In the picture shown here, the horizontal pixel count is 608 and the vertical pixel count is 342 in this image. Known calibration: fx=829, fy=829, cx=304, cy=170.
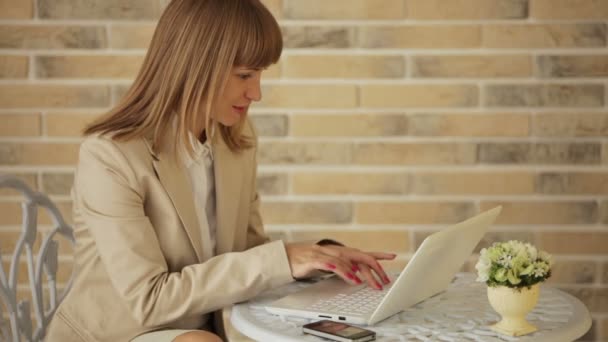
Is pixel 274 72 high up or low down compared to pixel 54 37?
down

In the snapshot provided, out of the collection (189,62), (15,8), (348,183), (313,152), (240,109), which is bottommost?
(348,183)

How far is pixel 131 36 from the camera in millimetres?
2689

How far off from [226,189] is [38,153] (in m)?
1.08

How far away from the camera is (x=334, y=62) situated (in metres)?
2.70

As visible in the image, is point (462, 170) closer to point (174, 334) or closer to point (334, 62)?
point (334, 62)

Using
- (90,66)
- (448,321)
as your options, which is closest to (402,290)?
(448,321)

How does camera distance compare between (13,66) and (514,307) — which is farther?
(13,66)

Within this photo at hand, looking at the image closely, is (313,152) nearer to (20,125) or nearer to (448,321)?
(20,125)

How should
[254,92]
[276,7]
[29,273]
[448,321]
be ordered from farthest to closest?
[276,7] → [29,273] → [254,92] → [448,321]

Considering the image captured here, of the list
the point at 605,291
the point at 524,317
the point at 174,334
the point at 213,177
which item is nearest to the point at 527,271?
the point at 524,317

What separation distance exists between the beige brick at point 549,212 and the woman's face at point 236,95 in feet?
3.92

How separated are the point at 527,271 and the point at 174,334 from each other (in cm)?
68

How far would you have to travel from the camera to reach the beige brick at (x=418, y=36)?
2.69m

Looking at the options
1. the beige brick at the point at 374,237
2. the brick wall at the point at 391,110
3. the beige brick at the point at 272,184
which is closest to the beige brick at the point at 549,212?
the brick wall at the point at 391,110
